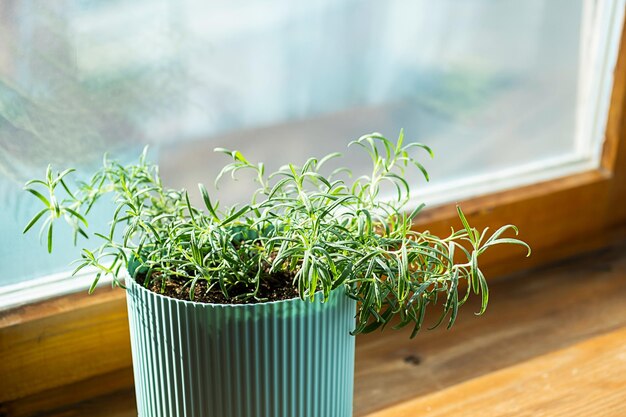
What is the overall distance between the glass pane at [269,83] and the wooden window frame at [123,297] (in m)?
0.06

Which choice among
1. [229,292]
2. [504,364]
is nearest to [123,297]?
[229,292]

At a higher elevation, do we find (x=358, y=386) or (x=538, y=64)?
(x=538, y=64)

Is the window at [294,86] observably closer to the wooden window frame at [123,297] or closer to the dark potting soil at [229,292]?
the wooden window frame at [123,297]

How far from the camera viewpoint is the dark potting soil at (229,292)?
0.79m

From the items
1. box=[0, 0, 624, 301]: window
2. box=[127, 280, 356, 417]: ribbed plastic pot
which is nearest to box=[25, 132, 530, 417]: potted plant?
box=[127, 280, 356, 417]: ribbed plastic pot

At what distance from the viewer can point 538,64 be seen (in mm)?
1341

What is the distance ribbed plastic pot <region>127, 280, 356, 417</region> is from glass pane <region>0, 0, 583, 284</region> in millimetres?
267

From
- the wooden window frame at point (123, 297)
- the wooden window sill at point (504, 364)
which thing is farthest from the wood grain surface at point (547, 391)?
the wooden window frame at point (123, 297)

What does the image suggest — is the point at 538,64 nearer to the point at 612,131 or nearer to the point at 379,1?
the point at 612,131

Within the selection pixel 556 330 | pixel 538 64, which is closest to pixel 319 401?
pixel 556 330

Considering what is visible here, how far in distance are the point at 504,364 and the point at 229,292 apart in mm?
507

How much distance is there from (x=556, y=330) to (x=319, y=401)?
551 millimetres

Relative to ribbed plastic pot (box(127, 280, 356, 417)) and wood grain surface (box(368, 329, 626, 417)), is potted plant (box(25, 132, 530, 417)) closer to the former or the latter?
ribbed plastic pot (box(127, 280, 356, 417))

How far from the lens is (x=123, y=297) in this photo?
3.39 ft
